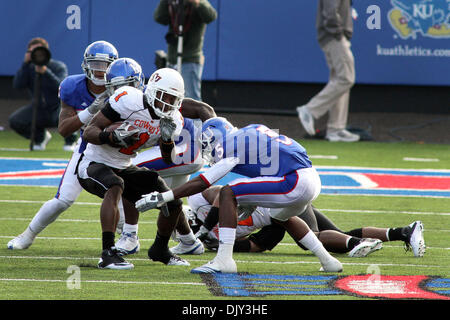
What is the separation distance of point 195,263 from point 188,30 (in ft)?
23.1

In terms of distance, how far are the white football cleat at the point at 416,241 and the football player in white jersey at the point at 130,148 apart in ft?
5.07

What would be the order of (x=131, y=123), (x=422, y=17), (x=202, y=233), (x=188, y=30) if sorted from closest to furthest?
(x=131, y=123) < (x=202, y=233) < (x=188, y=30) < (x=422, y=17)

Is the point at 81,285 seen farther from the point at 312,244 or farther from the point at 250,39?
the point at 250,39

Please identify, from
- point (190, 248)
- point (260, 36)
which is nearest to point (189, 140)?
point (190, 248)

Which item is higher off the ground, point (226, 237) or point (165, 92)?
point (165, 92)

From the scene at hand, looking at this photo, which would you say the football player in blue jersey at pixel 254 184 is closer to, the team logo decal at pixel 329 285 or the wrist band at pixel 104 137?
the team logo decal at pixel 329 285

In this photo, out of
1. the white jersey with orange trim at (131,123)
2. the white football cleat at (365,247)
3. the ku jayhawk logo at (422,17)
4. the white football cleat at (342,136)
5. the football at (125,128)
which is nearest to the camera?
the football at (125,128)

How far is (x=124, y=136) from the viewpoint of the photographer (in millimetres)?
5859

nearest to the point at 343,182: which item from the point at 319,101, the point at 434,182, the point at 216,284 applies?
the point at 434,182

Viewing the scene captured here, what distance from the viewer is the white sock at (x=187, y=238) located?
21.2 feet

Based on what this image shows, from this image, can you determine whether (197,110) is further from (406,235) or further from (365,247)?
(406,235)

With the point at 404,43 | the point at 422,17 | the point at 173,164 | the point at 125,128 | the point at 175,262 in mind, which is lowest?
the point at 175,262

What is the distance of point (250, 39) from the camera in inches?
580

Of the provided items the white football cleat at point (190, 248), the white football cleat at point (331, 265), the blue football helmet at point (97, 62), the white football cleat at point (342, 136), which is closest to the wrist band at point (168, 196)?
the white football cleat at point (190, 248)
